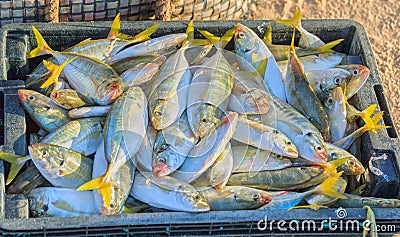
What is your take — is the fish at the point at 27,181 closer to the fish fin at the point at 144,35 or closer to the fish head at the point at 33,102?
the fish head at the point at 33,102

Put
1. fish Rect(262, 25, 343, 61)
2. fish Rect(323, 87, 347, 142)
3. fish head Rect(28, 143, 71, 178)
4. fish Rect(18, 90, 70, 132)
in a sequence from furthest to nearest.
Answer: fish Rect(262, 25, 343, 61)
fish Rect(323, 87, 347, 142)
fish Rect(18, 90, 70, 132)
fish head Rect(28, 143, 71, 178)

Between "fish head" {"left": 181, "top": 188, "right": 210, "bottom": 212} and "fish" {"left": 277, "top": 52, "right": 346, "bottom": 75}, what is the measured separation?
81 centimetres

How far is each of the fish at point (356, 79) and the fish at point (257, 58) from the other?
28cm

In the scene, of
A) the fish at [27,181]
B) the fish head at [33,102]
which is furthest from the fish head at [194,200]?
the fish head at [33,102]

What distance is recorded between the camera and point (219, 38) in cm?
283

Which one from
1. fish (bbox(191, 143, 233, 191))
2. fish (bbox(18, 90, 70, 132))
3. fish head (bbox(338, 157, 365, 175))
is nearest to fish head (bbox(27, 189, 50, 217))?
fish (bbox(18, 90, 70, 132))

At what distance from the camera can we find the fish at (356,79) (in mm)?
2713

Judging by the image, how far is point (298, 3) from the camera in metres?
4.10

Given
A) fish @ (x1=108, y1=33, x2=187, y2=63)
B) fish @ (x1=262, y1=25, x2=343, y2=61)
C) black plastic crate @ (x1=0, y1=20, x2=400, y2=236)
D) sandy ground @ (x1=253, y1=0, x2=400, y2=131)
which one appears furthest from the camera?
sandy ground @ (x1=253, y1=0, x2=400, y2=131)

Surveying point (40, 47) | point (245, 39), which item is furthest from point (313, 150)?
point (40, 47)

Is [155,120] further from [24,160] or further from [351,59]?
[351,59]

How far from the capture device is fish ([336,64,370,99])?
2.71 m

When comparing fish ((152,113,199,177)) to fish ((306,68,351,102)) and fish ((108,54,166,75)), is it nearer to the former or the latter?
fish ((108,54,166,75))

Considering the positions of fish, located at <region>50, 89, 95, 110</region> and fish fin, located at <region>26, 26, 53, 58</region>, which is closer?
fish, located at <region>50, 89, 95, 110</region>
